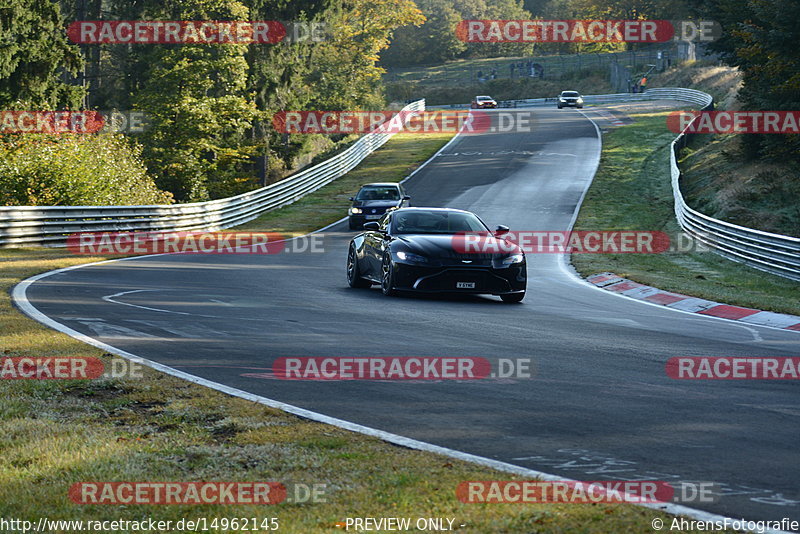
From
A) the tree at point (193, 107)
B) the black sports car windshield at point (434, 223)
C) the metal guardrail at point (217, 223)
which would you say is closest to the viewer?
the black sports car windshield at point (434, 223)

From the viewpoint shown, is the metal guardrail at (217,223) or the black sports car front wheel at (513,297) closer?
the black sports car front wheel at (513,297)

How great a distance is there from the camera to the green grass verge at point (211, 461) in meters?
4.96

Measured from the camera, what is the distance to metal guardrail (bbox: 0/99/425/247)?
2422cm

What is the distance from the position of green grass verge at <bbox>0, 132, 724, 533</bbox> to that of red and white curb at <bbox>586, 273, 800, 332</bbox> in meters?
9.52

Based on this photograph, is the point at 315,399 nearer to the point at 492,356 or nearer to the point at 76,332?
the point at 492,356

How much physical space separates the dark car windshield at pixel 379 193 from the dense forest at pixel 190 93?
776cm

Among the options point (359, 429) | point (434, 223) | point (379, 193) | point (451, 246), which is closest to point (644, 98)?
point (379, 193)

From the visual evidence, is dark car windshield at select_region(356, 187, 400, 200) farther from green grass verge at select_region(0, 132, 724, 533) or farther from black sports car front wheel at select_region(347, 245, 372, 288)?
green grass verge at select_region(0, 132, 724, 533)

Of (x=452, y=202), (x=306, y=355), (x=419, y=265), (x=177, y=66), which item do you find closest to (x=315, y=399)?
(x=306, y=355)

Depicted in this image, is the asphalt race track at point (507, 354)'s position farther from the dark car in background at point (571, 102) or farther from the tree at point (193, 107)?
the dark car in background at point (571, 102)

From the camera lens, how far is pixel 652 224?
33531mm

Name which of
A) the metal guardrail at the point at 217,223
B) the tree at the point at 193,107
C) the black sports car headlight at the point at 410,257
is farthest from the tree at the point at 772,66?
the tree at the point at 193,107

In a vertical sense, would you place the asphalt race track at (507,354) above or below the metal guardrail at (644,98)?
below

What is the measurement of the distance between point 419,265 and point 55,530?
11195 millimetres
